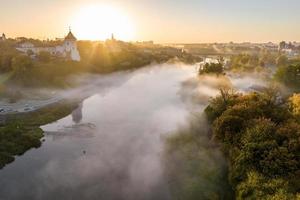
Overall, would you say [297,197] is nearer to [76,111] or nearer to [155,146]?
[155,146]

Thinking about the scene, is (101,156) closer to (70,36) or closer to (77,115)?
(77,115)

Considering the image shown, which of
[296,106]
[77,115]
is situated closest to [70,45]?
→ [77,115]

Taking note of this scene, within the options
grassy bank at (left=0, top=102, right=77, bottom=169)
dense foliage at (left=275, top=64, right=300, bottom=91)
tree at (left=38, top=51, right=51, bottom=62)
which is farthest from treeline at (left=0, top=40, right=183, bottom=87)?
dense foliage at (left=275, top=64, right=300, bottom=91)

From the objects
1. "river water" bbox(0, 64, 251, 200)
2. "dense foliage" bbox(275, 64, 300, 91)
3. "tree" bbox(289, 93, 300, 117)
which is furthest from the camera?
"dense foliage" bbox(275, 64, 300, 91)

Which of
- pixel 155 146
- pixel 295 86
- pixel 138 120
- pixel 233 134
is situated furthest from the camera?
pixel 295 86

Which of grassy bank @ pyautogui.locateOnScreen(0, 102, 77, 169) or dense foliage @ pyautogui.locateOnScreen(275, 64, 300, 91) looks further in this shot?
dense foliage @ pyautogui.locateOnScreen(275, 64, 300, 91)

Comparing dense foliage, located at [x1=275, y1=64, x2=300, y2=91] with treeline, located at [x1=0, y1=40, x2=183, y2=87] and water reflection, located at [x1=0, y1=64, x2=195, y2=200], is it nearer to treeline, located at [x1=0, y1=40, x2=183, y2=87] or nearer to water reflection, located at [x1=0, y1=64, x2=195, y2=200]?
water reflection, located at [x1=0, y1=64, x2=195, y2=200]

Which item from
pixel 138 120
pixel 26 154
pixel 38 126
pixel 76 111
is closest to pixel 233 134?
pixel 138 120
